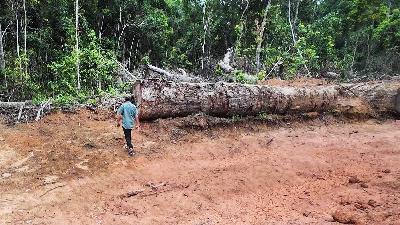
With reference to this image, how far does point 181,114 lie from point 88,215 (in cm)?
420

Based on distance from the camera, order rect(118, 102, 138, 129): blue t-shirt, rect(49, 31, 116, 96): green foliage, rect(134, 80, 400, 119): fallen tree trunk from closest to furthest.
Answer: rect(118, 102, 138, 129): blue t-shirt → rect(134, 80, 400, 119): fallen tree trunk → rect(49, 31, 116, 96): green foliage

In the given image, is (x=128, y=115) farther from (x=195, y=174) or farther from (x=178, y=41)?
(x=178, y=41)

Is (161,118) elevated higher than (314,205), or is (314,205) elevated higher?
(161,118)

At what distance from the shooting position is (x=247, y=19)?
22734 mm

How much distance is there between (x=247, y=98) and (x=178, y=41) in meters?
13.5

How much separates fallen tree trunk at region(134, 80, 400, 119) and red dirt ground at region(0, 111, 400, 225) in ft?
1.49

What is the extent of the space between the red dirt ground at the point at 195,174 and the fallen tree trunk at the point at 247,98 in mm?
455

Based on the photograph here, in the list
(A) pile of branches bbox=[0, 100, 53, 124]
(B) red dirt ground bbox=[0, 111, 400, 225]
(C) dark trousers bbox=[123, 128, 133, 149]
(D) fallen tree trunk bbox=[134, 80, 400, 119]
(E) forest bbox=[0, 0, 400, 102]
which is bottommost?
(B) red dirt ground bbox=[0, 111, 400, 225]

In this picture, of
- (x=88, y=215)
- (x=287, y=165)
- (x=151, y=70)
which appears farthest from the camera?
(x=151, y=70)

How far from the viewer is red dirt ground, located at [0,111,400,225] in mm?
5320

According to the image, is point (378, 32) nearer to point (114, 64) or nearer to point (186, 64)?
point (186, 64)

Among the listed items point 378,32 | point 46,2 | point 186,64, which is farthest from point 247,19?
point 46,2

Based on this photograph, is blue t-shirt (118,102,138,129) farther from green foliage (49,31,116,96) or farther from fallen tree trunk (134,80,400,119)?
green foliage (49,31,116,96)

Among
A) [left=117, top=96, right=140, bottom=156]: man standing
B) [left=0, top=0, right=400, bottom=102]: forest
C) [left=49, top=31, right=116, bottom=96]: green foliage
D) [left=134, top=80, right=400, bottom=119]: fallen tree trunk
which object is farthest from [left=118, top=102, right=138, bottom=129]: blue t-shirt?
[left=49, top=31, right=116, bottom=96]: green foliage
